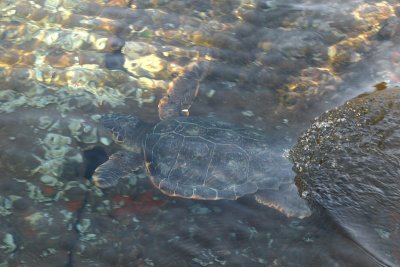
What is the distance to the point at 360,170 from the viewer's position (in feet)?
13.3

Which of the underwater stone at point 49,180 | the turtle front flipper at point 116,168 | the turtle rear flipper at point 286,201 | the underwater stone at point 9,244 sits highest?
the turtle rear flipper at point 286,201

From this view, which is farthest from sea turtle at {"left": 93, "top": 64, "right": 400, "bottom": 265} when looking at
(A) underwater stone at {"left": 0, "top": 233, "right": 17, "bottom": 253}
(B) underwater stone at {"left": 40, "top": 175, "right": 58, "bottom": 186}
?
(A) underwater stone at {"left": 0, "top": 233, "right": 17, "bottom": 253}

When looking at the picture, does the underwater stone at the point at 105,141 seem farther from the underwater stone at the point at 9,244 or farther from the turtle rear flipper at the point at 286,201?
the turtle rear flipper at the point at 286,201

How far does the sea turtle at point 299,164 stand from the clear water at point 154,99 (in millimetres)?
148

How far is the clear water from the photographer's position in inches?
154

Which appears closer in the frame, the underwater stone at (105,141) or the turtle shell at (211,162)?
the turtle shell at (211,162)

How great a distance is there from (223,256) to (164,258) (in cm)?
58

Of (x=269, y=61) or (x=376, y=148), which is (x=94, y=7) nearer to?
(x=269, y=61)

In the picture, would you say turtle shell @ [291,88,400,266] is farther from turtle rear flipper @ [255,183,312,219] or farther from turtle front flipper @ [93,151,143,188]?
turtle front flipper @ [93,151,143,188]

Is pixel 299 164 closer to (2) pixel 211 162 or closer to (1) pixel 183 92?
(2) pixel 211 162

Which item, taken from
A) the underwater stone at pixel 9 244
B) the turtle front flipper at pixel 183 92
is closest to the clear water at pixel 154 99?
the underwater stone at pixel 9 244

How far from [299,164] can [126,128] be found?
6.83ft

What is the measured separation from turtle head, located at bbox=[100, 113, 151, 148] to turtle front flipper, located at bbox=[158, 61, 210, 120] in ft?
1.11

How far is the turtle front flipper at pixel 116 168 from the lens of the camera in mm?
4406
